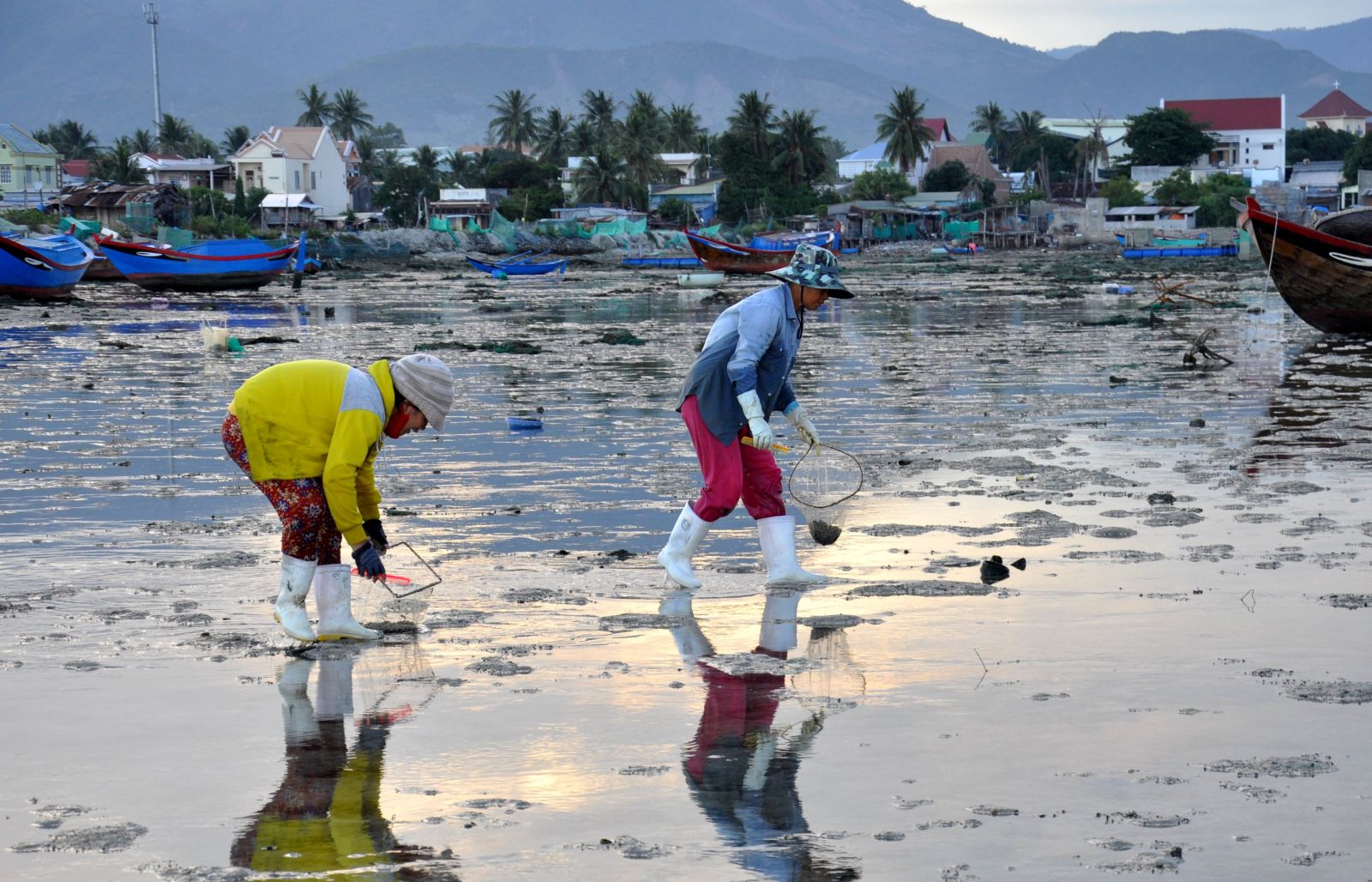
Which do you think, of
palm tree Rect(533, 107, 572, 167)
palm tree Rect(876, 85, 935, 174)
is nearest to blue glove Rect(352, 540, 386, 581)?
palm tree Rect(876, 85, 935, 174)

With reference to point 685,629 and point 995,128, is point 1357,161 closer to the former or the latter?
point 995,128

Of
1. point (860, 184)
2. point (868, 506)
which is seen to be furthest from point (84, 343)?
point (860, 184)

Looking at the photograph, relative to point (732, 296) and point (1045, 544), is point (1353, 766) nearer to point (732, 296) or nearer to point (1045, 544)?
point (1045, 544)

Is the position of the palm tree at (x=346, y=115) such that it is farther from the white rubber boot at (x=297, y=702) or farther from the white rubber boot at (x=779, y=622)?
the white rubber boot at (x=297, y=702)

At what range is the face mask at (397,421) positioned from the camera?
620 centimetres

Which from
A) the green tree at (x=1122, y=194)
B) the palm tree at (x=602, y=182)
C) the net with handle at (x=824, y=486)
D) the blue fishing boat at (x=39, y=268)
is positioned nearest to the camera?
the net with handle at (x=824, y=486)

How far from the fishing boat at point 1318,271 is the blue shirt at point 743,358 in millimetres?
17630

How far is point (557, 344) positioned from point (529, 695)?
64.8 feet

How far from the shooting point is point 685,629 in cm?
691

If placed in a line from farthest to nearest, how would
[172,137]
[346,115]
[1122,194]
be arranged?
[346,115], [172,137], [1122,194]

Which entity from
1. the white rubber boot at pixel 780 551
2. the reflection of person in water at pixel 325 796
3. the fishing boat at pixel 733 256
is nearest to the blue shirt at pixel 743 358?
the white rubber boot at pixel 780 551

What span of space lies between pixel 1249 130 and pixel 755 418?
144 meters

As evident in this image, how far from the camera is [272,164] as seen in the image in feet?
322

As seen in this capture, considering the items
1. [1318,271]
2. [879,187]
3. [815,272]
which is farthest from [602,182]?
[815,272]
